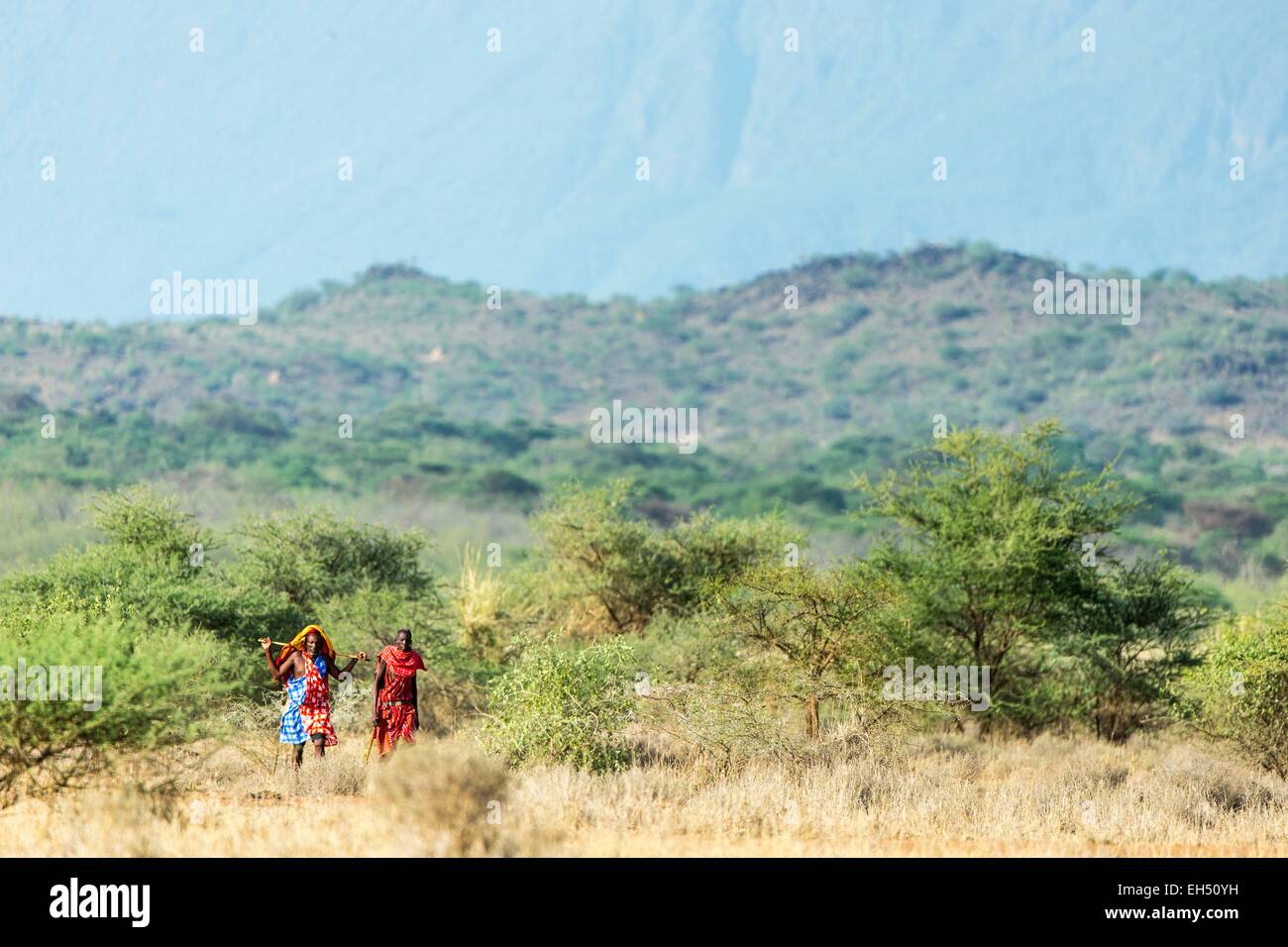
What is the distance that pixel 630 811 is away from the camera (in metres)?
14.0

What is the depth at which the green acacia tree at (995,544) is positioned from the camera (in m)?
23.1

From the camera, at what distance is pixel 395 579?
26797 millimetres

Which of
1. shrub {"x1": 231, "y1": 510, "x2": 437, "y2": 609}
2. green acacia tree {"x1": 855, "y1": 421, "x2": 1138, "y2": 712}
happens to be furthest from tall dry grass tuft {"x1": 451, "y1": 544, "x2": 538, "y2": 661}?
green acacia tree {"x1": 855, "y1": 421, "x2": 1138, "y2": 712}

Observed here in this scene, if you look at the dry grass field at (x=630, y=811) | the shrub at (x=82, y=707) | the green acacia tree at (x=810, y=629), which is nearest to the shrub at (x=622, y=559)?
the green acacia tree at (x=810, y=629)

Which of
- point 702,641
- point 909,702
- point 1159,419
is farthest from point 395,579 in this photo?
point 1159,419

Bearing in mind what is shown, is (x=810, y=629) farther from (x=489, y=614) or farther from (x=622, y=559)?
(x=489, y=614)

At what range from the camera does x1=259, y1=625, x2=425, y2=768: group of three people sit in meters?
15.8

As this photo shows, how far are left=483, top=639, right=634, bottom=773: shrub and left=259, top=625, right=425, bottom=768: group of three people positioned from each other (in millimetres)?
1127

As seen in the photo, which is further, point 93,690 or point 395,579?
point 395,579

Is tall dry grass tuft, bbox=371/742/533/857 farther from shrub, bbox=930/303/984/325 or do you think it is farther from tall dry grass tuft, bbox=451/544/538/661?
shrub, bbox=930/303/984/325

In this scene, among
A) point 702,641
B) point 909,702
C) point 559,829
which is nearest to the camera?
point 559,829

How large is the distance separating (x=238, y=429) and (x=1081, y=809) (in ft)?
342

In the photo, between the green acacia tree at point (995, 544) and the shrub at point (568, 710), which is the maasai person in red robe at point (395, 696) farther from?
the green acacia tree at point (995, 544)
